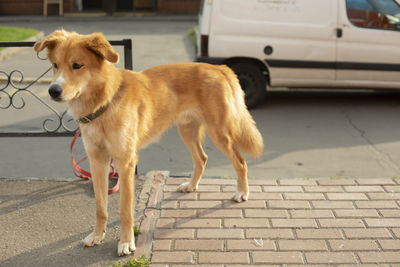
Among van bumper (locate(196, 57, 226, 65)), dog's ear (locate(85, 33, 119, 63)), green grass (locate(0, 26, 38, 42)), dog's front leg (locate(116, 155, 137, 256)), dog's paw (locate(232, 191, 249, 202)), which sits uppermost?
dog's ear (locate(85, 33, 119, 63))

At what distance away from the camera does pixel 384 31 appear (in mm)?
8539

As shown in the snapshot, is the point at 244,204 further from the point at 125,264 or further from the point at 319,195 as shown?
the point at 125,264

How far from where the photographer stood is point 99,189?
4367 millimetres

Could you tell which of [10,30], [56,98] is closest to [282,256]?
[56,98]

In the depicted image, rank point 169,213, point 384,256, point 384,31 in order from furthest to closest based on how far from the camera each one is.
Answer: point 384,31
point 169,213
point 384,256

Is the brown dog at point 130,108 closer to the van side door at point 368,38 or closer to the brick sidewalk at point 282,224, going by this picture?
the brick sidewalk at point 282,224

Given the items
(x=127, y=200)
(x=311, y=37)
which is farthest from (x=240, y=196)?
(x=311, y=37)

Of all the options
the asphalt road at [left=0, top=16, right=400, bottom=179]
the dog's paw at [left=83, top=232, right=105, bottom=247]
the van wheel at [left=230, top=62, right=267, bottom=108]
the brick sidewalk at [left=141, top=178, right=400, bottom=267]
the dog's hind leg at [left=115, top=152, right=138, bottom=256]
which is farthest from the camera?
the van wheel at [left=230, top=62, right=267, bottom=108]

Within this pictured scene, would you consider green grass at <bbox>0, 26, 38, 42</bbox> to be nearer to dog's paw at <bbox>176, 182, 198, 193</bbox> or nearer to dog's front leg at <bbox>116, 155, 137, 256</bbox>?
dog's paw at <bbox>176, 182, 198, 193</bbox>

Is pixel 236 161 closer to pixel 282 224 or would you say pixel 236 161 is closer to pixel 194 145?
pixel 194 145

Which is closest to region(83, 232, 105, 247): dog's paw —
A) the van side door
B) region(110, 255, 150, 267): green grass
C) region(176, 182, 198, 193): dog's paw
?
region(110, 255, 150, 267): green grass

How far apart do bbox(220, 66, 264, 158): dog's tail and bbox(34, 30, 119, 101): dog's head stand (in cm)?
151

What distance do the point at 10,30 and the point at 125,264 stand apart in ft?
45.6

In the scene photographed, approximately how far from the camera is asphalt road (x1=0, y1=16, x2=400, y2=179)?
240 inches
